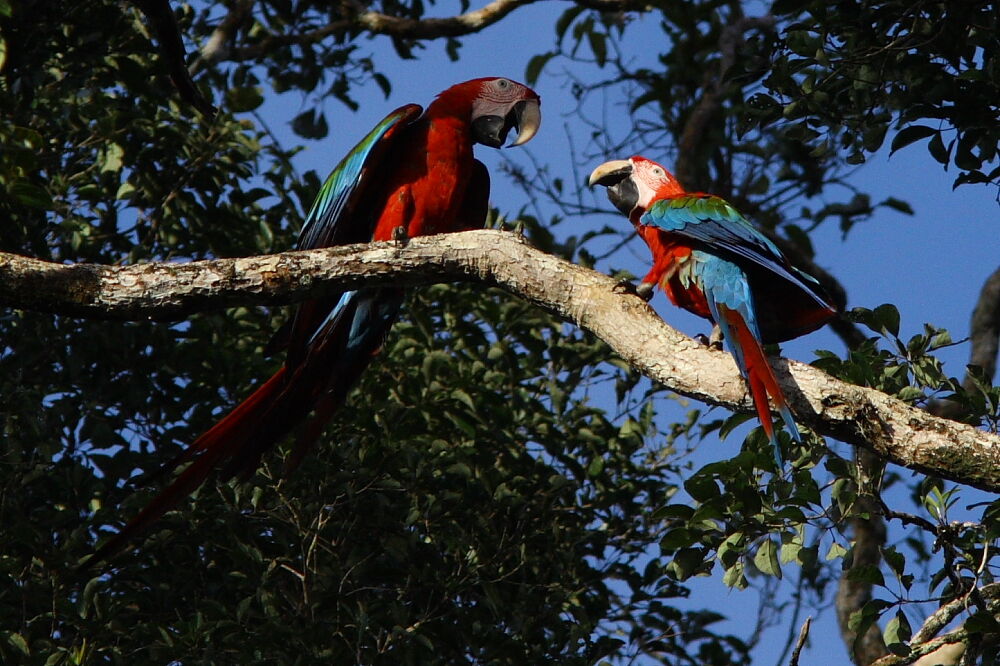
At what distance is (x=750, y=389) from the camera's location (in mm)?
2191

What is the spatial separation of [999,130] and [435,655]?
1924 mm

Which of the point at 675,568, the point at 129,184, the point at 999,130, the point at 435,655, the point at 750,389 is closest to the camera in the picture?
the point at 750,389

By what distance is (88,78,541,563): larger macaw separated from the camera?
9.00 feet

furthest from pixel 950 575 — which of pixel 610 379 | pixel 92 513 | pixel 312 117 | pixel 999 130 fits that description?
pixel 312 117

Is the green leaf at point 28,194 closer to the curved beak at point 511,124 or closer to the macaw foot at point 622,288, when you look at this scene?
the curved beak at point 511,124

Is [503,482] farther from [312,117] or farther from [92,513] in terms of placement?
[312,117]

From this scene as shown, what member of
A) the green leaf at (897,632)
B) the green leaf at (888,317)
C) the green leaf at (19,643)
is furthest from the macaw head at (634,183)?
the green leaf at (19,643)

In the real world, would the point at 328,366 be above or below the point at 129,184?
below

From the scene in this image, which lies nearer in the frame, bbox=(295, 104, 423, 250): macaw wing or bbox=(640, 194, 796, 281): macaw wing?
bbox=(640, 194, 796, 281): macaw wing

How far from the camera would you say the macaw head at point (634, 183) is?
11.0 feet

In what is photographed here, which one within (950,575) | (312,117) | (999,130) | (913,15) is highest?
(312,117)

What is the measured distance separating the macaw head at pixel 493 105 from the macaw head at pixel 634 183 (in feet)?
1.01

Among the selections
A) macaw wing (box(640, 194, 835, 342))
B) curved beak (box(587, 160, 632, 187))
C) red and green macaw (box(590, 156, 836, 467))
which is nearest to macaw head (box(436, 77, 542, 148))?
curved beak (box(587, 160, 632, 187))

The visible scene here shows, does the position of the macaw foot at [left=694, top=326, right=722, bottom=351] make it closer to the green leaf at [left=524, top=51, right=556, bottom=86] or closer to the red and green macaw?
the red and green macaw
